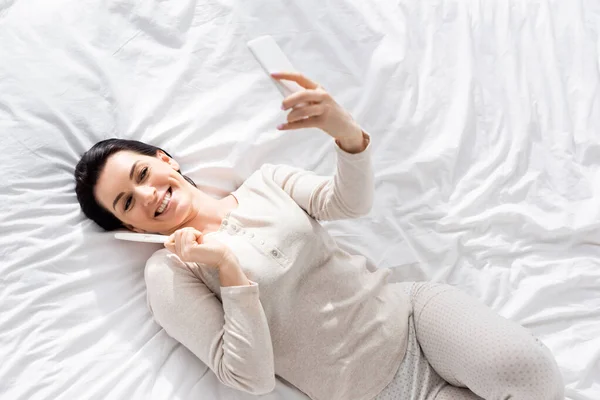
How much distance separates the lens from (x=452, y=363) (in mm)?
1190

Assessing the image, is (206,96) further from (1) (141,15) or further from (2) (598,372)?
(2) (598,372)

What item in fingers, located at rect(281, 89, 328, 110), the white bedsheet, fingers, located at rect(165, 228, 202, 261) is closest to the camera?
fingers, located at rect(281, 89, 328, 110)

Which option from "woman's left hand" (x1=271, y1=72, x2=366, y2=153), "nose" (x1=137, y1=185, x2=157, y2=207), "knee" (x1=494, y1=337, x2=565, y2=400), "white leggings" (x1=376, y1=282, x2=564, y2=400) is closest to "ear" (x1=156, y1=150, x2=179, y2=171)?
"nose" (x1=137, y1=185, x2=157, y2=207)

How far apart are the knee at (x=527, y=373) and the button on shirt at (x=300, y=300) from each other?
0.22m

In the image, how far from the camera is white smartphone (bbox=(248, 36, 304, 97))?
42.8 inches

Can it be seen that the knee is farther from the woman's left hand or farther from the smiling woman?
the smiling woman

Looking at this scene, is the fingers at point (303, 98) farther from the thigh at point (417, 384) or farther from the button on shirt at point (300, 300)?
the thigh at point (417, 384)

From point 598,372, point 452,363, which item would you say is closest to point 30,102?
point 452,363

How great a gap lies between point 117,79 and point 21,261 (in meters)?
0.46

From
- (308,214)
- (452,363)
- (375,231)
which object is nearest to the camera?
(452,363)

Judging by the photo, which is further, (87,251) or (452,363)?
(87,251)

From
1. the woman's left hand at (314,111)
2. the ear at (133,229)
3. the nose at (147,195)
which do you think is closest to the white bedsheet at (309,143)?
the ear at (133,229)

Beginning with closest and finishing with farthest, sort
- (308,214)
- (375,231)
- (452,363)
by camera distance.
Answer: (452,363), (308,214), (375,231)

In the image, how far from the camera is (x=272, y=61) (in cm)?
109
